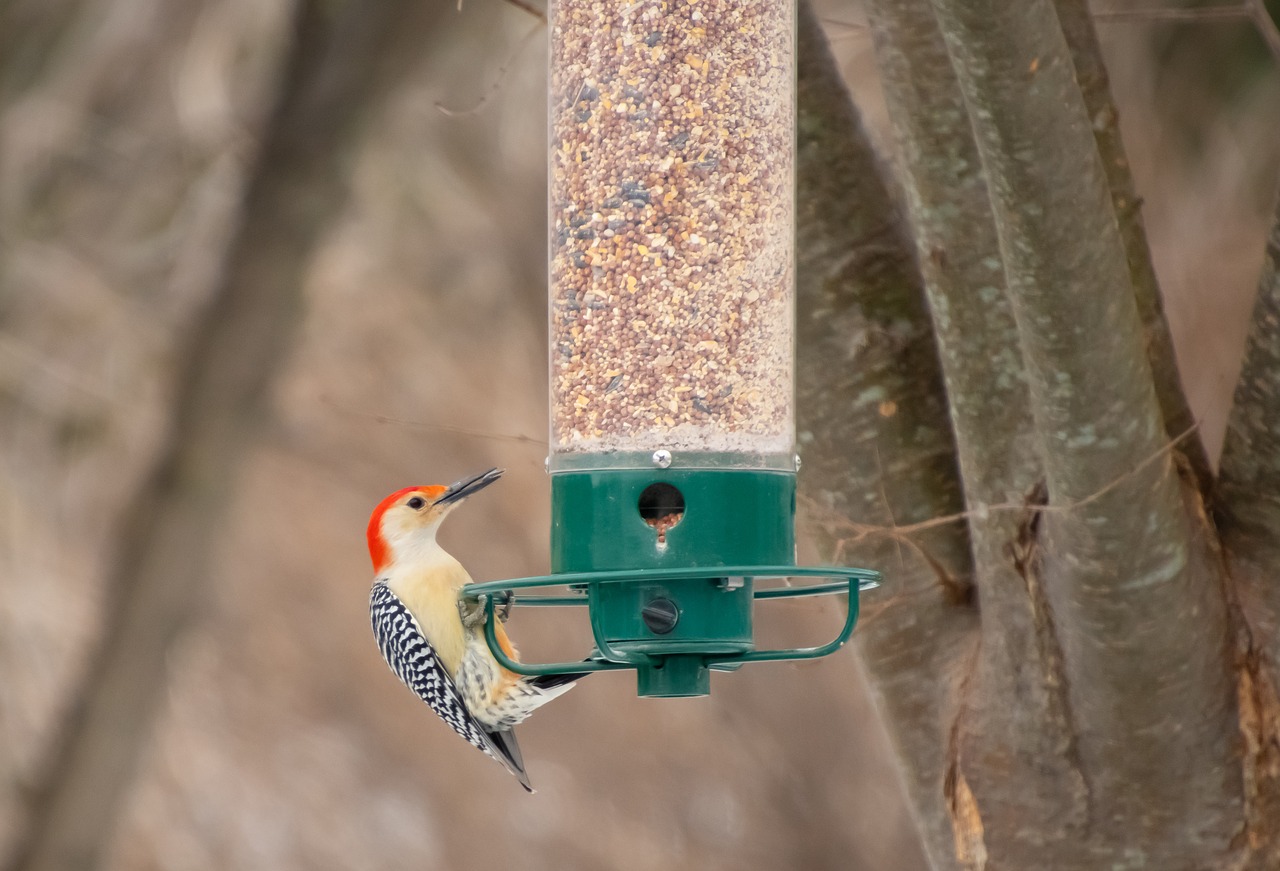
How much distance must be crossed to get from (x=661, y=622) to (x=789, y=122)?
3.88 ft

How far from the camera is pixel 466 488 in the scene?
4266 millimetres

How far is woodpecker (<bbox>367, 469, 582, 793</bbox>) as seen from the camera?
4.55 metres

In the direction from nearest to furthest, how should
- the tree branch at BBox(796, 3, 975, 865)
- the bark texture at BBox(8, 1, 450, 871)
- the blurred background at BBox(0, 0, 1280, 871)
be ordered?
the tree branch at BBox(796, 3, 975, 865), the bark texture at BBox(8, 1, 450, 871), the blurred background at BBox(0, 0, 1280, 871)

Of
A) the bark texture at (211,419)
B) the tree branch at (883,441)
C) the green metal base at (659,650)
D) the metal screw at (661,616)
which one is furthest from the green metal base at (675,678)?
the bark texture at (211,419)

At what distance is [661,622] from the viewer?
333 centimetres

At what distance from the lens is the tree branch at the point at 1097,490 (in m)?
3.23

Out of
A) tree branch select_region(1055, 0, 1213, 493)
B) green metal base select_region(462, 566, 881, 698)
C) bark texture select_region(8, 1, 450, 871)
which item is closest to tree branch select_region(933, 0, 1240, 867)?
tree branch select_region(1055, 0, 1213, 493)

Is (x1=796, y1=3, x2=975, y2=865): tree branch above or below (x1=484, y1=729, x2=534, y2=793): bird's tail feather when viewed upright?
above

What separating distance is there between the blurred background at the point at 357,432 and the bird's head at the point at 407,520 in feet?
6.01

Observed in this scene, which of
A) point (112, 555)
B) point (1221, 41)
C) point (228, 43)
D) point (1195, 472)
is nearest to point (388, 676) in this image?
point (112, 555)

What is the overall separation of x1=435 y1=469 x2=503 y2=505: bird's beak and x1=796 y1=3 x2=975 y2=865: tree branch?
2.65 feet

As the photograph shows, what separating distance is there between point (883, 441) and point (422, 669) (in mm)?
1411

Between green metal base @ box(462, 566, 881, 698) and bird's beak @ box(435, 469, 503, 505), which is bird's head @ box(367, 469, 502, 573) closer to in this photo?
bird's beak @ box(435, 469, 503, 505)

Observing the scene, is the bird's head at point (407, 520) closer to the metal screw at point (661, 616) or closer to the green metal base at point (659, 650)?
the green metal base at point (659, 650)
